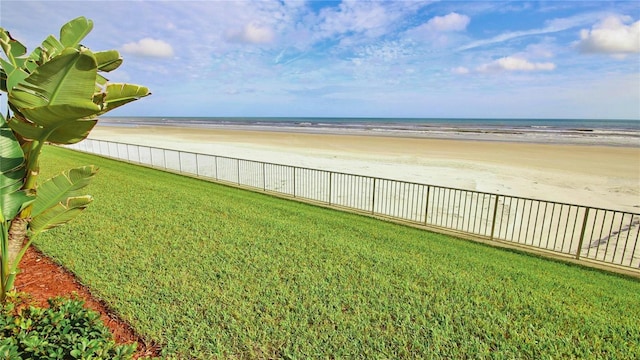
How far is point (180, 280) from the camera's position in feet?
17.4

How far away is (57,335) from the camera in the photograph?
2.87m

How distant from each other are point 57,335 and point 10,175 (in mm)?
1695

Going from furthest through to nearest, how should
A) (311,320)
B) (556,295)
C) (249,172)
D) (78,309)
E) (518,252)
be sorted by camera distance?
(249,172)
(518,252)
(556,295)
(311,320)
(78,309)

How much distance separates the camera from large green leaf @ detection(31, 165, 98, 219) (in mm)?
3662

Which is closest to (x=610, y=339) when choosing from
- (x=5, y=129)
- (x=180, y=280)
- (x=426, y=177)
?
(x=180, y=280)

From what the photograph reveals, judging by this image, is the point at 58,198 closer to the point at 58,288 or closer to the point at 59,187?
the point at 59,187

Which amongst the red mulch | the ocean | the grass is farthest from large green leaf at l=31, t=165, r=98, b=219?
the ocean

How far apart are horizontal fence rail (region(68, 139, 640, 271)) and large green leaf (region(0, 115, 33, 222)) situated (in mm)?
7397

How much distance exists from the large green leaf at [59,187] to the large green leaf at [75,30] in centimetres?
133

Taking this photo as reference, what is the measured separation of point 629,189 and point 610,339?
15.7 metres

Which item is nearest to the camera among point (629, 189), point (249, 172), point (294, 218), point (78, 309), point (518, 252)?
point (78, 309)

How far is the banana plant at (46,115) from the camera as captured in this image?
2.80 meters

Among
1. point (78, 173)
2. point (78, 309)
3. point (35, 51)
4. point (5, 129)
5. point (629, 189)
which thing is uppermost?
point (35, 51)

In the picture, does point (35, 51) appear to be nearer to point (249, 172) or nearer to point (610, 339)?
point (610, 339)
